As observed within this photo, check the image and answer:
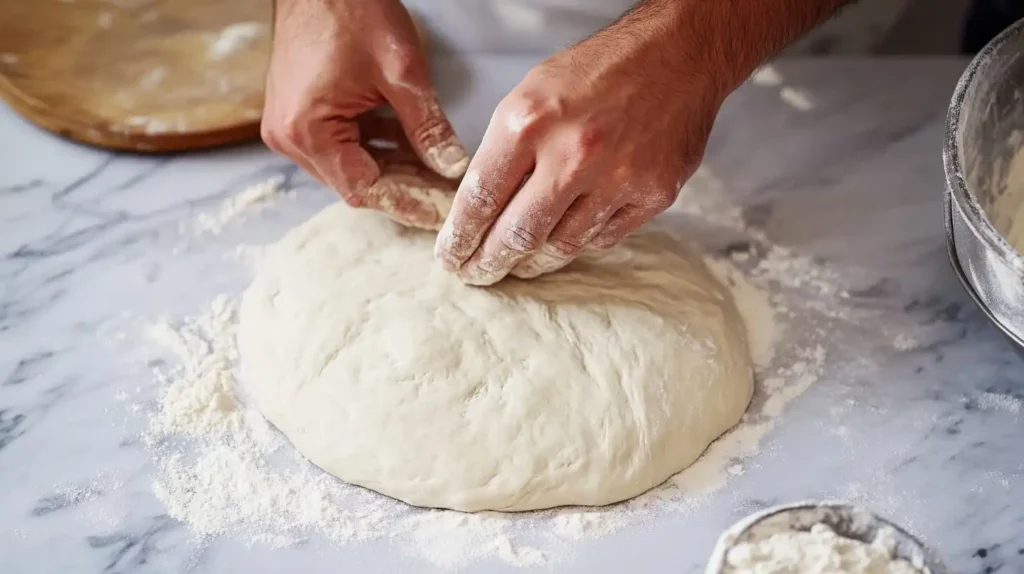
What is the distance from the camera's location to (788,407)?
52.9 inches

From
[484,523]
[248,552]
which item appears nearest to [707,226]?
[484,523]

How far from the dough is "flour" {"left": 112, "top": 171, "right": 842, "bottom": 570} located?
0.03m

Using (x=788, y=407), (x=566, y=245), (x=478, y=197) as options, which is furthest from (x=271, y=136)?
(x=788, y=407)

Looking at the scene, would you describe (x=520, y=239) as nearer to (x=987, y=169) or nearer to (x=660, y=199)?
(x=660, y=199)

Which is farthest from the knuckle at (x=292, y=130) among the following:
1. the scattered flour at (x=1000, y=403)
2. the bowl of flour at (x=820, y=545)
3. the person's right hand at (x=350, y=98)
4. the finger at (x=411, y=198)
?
the scattered flour at (x=1000, y=403)

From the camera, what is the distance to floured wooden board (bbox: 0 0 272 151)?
172 centimetres

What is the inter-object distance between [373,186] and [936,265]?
100 centimetres

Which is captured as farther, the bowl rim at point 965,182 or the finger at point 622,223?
the finger at point 622,223

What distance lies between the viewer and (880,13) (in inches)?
72.7

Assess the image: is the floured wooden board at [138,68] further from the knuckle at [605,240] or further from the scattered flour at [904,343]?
the scattered flour at [904,343]

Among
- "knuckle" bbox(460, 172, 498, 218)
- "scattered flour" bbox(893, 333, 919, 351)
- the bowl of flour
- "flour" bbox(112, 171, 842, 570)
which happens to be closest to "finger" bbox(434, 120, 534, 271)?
"knuckle" bbox(460, 172, 498, 218)

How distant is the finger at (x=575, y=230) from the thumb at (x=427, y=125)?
21 cm

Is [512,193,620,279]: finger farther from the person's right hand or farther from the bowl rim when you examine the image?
the bowl rim

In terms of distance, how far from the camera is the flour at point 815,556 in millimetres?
1047
